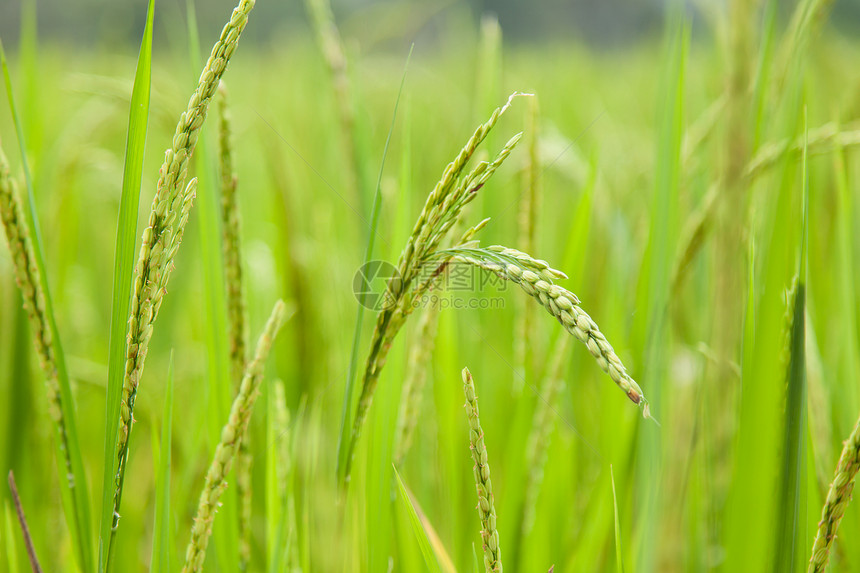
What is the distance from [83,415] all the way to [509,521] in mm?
661

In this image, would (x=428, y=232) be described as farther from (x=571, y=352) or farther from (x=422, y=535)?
(x=571, y=352)

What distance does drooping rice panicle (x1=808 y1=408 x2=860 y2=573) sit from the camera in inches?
11.4

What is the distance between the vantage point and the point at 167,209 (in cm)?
26

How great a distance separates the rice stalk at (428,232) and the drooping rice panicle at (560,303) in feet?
0.07

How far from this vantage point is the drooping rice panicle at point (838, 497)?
0.95 feet

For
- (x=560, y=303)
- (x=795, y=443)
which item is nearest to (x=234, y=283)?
(x=560, y=303)

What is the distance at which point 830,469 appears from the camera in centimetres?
50

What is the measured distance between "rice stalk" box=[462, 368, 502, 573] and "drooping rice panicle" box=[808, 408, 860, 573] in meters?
0.18

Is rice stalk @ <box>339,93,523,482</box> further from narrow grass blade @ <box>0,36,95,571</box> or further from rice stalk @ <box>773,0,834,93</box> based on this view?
rice stalk @ <box>773,0,834,93</box>

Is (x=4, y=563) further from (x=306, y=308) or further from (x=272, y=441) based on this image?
(x=306, y=308)

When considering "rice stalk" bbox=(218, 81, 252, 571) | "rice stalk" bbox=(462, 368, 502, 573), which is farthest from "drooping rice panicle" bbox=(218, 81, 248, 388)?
"rice stalk" bbox=(462, 368, 502, 573)

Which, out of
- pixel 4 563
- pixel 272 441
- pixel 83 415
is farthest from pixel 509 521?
pixel 83 415

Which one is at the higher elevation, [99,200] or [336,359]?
[99,200]

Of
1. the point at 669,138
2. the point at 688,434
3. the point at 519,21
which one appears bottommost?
the point at 688,434
